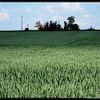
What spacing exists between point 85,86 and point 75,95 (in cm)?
40

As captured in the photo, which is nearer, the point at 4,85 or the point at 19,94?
the point at 19,94

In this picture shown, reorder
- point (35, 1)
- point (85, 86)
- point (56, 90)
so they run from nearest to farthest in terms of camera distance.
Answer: point (35, 1) → point (56, 90) → point (85, 86)

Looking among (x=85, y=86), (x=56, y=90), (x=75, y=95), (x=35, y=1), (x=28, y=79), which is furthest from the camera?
(x=28, y=79)

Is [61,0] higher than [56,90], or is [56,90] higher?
[61,0]

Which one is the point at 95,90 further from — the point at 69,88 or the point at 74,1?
the point at 74,1

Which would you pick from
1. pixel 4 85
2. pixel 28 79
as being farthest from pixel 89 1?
pixel 28 79

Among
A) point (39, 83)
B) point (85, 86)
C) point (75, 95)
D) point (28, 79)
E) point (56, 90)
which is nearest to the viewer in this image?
point (75, 95)

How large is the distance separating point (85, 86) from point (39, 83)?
42cm

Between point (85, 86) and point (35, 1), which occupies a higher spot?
point (35, 1)

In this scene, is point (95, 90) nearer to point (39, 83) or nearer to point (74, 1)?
point (39, 83)

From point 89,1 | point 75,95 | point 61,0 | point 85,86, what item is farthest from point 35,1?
point 85,86

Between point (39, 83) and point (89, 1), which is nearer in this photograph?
point (89, 1)

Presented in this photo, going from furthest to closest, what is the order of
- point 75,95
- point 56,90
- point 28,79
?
point 28,79, point 56,90, point 75,95

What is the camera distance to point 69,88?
2.36m
